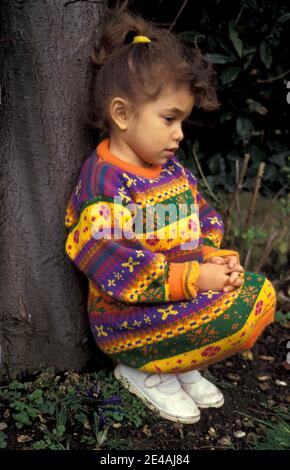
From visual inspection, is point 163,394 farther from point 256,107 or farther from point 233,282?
point 256,107

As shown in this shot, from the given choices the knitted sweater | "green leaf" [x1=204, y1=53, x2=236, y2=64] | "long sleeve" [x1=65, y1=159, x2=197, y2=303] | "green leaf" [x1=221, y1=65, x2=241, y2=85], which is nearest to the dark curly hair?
the knitted sweater

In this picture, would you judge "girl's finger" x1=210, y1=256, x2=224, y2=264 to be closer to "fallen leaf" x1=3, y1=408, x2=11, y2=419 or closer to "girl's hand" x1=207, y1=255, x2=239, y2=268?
"girl's hand" x1=207, y1=255, x2=239, y2=268

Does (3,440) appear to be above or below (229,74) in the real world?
below

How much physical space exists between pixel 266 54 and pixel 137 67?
4.65ft

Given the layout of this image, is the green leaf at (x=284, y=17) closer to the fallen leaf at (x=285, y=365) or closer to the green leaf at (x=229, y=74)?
the green leaf at (x=229, y=74)

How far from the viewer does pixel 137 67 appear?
2.52 metres

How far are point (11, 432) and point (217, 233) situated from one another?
120 cm

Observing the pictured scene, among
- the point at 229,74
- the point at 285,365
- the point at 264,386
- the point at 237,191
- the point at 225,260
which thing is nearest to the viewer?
the point at 225,260

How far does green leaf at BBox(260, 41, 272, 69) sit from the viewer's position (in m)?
3.69

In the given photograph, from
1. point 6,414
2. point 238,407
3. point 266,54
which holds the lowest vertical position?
point 238,407

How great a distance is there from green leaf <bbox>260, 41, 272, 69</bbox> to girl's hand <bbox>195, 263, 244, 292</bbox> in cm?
154

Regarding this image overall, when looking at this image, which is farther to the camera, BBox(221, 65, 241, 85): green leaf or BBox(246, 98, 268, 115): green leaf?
BBox(246, 98, 268, 115): green leaf

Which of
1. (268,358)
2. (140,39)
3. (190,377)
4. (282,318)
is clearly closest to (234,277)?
(190,377)

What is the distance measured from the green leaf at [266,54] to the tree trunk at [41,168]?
1.31m
